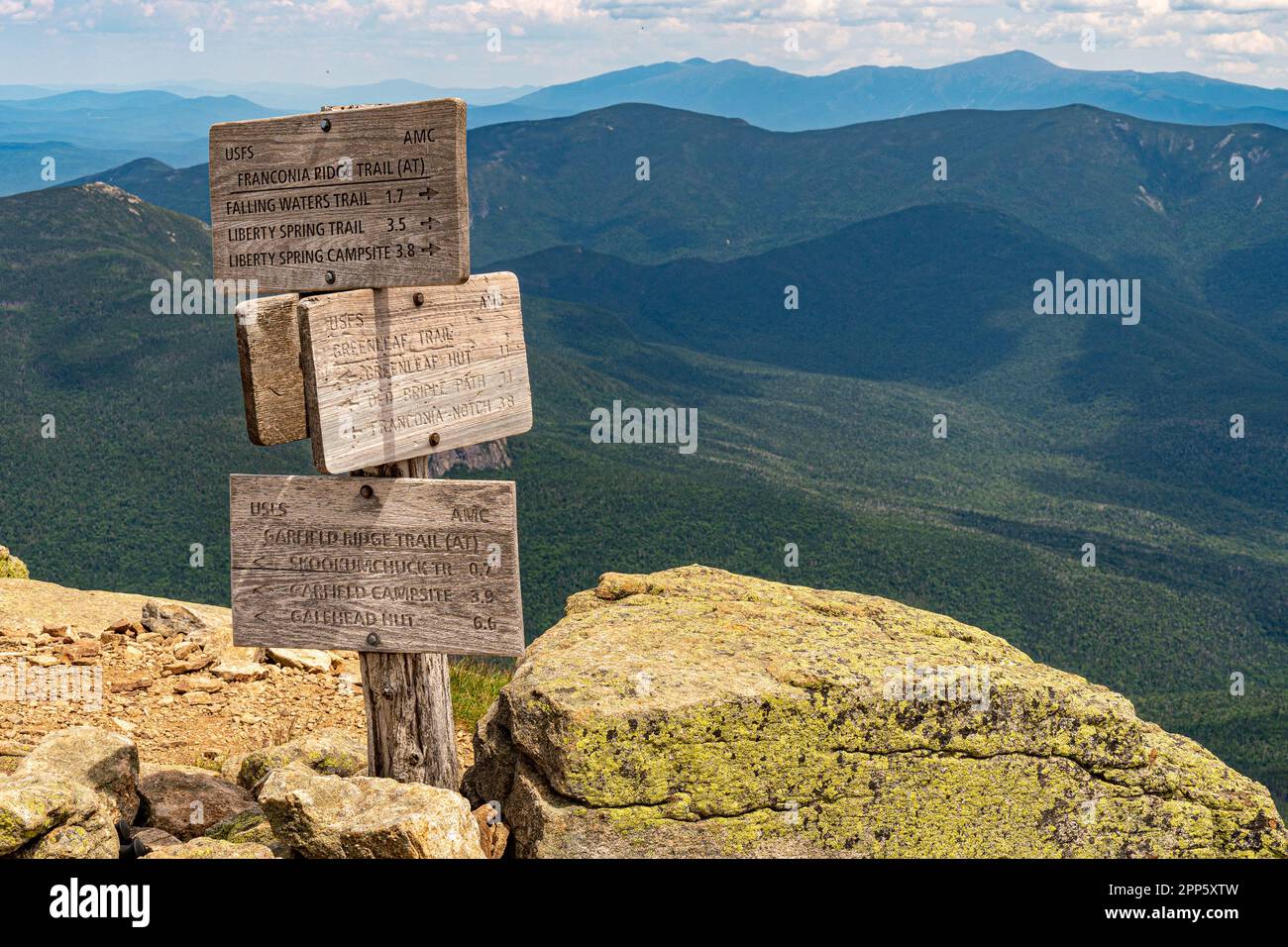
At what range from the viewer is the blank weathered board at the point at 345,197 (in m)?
6.61

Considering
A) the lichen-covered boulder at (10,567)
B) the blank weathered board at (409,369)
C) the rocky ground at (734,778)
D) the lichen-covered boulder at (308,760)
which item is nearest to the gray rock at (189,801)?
the rocky ground at (734,778)

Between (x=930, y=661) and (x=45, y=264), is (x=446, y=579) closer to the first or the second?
(x=930, y=661)

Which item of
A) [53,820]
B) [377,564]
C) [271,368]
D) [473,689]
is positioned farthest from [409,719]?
[473,689]

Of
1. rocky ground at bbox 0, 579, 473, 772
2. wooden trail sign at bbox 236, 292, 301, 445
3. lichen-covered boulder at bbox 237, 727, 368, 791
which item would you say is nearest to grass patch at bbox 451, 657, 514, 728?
rocky ground at bbox 0, 579, 473, 772

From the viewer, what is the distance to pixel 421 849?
608 cm

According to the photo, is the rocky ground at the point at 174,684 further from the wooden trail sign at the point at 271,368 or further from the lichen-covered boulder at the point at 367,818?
the wooden trail sign at the point at 271,368

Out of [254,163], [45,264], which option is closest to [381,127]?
[254,163]

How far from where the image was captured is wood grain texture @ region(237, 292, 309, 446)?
6480mm

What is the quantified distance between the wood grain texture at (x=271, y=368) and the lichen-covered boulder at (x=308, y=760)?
2.88 m

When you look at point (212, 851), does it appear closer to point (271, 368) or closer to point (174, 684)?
point (271, 368)

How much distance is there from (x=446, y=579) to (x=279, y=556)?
1096 millimetres

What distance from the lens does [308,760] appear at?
848 cm

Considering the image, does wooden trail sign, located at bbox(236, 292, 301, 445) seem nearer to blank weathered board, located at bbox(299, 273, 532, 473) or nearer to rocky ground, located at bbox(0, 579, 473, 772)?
blank weathered board, located at bbox(299, 273, 532, 473)

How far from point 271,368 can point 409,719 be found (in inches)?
94.2
